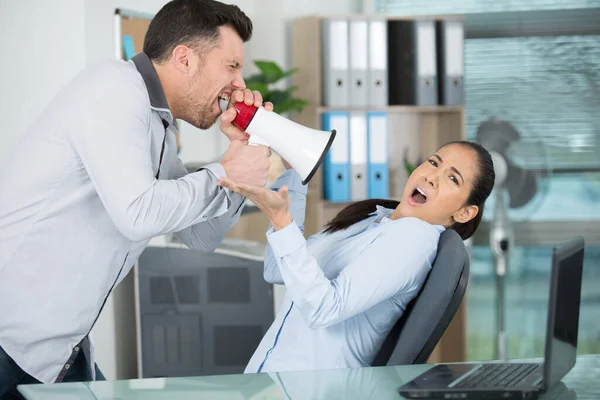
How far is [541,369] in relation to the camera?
A: 1358 millimetres

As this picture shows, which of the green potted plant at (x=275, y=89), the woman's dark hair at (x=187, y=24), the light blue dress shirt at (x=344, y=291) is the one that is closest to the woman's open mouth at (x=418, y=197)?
the light blue dress shirt at (x=344, y=291)

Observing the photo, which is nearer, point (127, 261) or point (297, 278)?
point (297, 278)

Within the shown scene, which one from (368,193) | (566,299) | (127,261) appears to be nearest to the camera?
(566,299)

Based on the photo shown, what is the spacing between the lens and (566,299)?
1273mm

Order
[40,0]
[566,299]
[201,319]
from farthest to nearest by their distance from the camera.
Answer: [201,319] → [40,0] → [566,299]

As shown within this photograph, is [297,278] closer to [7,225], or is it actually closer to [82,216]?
[82,216]

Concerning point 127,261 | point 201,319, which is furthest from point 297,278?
point 201,319

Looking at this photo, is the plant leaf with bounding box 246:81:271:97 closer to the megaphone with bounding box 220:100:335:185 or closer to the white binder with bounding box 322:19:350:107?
the white binder with bounding box 322:19:350:107

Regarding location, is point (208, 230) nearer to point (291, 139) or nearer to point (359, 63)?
point (291, 139)

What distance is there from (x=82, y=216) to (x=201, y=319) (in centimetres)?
168

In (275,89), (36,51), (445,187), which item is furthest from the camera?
(275,89)

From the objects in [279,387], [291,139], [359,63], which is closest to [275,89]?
[359,63]

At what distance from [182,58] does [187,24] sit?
0.07 m

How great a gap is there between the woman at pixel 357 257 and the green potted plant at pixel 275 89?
1.67 m
